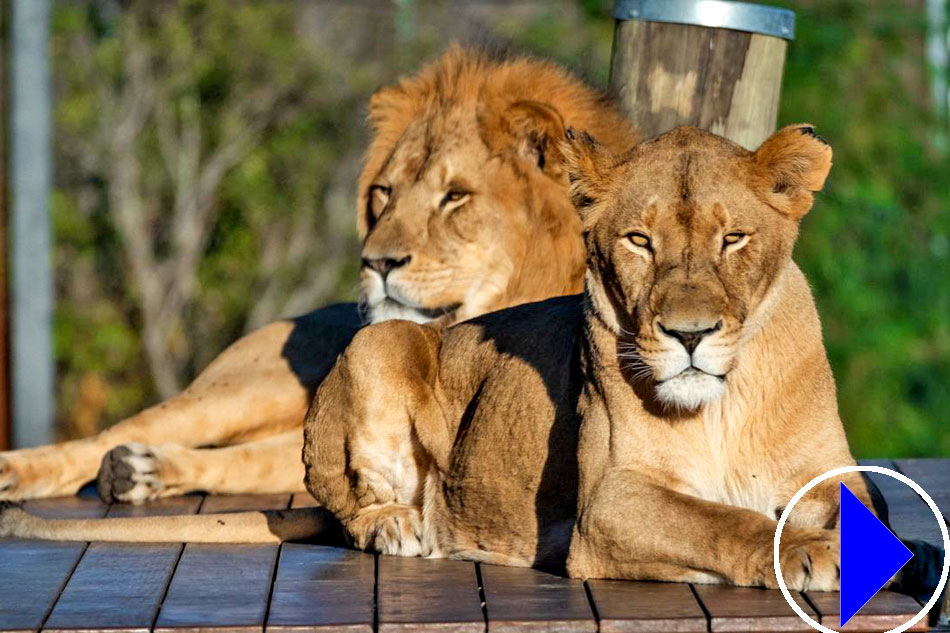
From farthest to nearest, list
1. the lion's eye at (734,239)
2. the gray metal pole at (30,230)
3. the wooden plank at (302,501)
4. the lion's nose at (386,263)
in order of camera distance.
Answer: the gray metal pole at (30,230), the wooden plank at (302,501), the lion's nose at (386,263), the lion's eye at (734,239)

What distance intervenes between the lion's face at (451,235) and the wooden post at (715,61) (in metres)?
0.52

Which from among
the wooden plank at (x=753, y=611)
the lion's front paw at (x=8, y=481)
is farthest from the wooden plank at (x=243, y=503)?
the wooden plank at (x=753, y=611)

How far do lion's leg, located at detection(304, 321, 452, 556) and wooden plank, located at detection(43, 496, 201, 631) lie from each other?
0.45 meters

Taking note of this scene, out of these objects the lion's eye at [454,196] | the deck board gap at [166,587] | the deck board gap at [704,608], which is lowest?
the deck board gap at [166,587]

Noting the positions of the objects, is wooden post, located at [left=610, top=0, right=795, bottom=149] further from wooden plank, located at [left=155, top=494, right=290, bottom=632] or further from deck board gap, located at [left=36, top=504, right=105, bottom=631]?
deck board gap, located at [left=36, top=504, right=105, bottom=631]

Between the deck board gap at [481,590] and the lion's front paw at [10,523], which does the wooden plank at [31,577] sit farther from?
the deck board gap at [481,590]

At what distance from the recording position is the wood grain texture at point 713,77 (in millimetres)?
5004

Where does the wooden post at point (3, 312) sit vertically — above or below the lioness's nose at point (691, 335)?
below

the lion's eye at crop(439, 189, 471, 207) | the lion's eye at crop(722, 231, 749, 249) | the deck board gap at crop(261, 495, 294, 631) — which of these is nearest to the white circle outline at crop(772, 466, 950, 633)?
the lion's eye at crop(722, 231, 749, 249)

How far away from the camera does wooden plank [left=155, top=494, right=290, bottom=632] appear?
326 cm

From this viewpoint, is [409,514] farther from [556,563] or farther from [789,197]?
[789,197]

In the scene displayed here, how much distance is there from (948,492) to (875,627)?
1.76m

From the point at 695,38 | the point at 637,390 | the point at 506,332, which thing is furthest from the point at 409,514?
the point at 695,38

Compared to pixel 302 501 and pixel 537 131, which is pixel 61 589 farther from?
pixel 537 131
